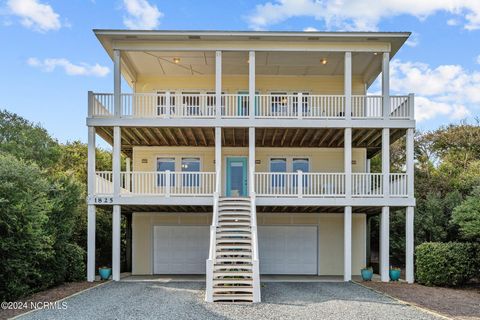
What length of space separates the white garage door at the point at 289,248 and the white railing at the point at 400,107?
6.11 metres

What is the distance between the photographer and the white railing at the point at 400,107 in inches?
753

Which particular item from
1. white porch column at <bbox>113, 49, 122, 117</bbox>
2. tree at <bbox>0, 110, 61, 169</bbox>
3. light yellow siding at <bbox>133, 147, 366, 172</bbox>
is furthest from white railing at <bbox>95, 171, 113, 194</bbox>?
tree at <bbox>0, 110, 61, 169</bbox>

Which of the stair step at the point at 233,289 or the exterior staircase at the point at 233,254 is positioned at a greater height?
the exterior staircase at the point at 233,254

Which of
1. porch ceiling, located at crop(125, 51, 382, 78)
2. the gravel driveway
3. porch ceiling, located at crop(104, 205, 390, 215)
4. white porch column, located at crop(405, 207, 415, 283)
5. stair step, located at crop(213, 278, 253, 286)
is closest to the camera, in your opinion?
the gravel driveway

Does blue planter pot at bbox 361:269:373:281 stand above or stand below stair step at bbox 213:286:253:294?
below

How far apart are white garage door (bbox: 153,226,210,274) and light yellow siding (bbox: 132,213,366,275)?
0.84 ft

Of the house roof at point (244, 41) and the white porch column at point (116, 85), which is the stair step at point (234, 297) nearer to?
the white porch column at point (116, 85)

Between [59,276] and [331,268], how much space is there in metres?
11.2

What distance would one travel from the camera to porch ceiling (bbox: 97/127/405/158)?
1984 cm

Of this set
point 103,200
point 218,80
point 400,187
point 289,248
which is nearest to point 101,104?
point 103,200

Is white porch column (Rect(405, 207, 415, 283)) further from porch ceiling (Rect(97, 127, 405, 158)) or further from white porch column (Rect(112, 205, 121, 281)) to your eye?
white porch column (Rect(112, 205, 121, 281))

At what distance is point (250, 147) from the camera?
18.9 m

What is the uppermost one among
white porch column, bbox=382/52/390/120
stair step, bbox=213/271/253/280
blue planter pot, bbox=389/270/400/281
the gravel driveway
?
white porch column, bbox=382/52/390/120

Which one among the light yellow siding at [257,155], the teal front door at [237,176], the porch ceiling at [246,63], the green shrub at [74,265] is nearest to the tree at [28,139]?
the light yellow siding at [257,155]
